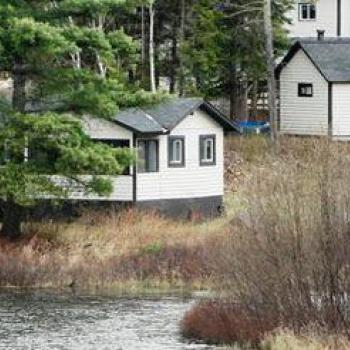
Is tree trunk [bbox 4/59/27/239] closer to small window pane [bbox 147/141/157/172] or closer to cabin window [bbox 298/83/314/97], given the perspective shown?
small window pane [bbox 147/141/157/172]

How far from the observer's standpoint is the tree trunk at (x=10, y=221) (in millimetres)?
41094

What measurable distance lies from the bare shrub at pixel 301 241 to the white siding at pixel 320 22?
46892 millimetres

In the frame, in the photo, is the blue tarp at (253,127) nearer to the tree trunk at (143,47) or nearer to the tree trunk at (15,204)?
the tree trunk at (143,47)

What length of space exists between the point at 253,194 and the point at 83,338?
519cm

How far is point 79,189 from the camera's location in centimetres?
4172

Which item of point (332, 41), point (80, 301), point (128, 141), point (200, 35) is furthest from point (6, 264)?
point (332, 41)

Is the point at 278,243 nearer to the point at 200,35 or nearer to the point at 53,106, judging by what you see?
the point at 53,106

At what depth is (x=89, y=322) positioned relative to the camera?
3150cm

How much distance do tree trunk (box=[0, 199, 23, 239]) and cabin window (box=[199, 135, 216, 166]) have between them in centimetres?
890

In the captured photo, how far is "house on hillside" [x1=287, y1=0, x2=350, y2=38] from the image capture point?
7250 cm

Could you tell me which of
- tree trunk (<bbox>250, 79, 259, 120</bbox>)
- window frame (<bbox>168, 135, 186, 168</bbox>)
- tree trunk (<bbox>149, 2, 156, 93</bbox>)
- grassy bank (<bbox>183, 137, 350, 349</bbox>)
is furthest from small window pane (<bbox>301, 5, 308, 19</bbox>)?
grassy bank (<bbox>183, 137, 350, 349</bbox>)

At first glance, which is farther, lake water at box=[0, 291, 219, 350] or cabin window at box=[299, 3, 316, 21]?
cabin window at box=[299, 3, 316, 21]

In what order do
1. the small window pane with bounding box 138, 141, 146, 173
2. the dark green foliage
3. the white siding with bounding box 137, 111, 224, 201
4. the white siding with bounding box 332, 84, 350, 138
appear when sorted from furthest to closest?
the white siding with bounding box 332, 84, 350, 138 → the white siding with bounding box 137, 111, 224, 201 → the small window pane with bounding box 138, 141, 146, 173 → the dark green foliage

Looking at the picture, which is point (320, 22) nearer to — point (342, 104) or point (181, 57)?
point (342, 104)
